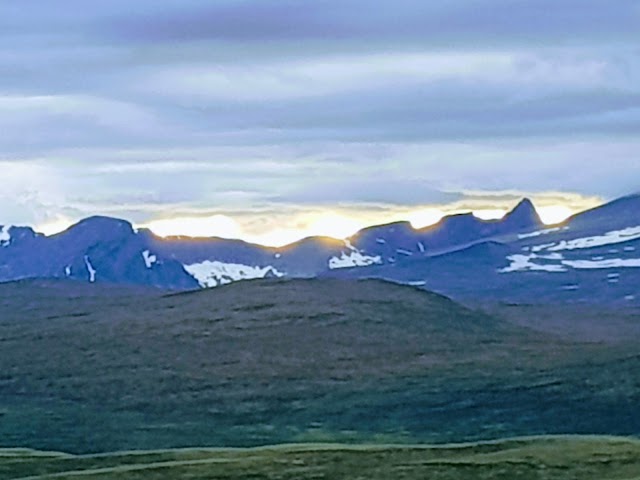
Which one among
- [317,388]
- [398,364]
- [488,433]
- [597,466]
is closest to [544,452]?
[597,466]

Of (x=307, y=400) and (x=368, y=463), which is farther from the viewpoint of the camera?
(x=307, y=400)

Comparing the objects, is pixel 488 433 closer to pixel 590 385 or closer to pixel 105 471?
pixel 590 385

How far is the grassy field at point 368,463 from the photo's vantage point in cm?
7125

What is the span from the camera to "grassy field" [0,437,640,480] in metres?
71.2

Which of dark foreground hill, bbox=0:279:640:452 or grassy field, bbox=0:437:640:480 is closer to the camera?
grassy field, bbox=0:437:640:480

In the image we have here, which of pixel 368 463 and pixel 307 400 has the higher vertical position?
pixel 368 463

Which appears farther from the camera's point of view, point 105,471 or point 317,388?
point 317,388

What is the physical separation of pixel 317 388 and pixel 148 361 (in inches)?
1277

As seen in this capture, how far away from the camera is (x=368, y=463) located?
75125 millimetres

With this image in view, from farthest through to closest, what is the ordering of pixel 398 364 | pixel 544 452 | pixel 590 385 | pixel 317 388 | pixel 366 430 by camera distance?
pixel 398 364
pixel 317 388
pixel 590 385
pixel 366 430
pixel 544 452

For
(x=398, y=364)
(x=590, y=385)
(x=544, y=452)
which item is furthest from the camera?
(x=398, y=364)

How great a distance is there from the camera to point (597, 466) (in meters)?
74.9

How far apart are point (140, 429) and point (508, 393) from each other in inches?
1567

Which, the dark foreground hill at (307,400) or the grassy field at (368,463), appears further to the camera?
the dark foreground hill at (307,400)
